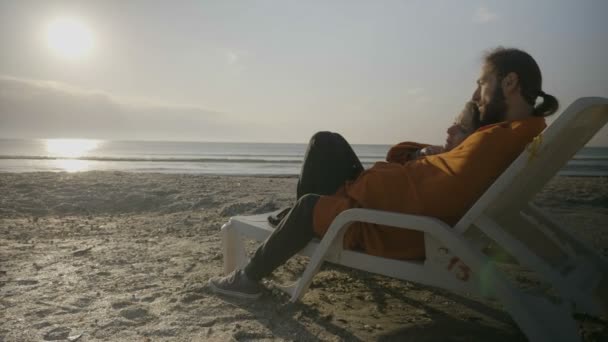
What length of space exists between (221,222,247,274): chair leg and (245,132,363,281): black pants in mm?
486

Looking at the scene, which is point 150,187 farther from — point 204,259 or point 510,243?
point 510,243

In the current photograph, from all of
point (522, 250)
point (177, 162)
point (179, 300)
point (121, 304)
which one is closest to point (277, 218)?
point (179, 300)

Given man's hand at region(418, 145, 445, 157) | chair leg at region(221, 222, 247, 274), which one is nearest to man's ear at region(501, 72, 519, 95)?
man's hand at region(418, 145, 445, 157)

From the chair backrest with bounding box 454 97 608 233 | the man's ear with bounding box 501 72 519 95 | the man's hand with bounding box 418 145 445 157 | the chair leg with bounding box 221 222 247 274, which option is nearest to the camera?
the chair backrest with bounding box 454 97 608 233

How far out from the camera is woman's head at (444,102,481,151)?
8.43ft

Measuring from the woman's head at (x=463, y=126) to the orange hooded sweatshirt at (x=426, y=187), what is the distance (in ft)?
1.23

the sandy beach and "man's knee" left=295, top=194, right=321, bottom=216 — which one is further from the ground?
"man's knee" left=295, top=194, right=321, bottom=216

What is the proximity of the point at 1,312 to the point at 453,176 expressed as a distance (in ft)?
9.62

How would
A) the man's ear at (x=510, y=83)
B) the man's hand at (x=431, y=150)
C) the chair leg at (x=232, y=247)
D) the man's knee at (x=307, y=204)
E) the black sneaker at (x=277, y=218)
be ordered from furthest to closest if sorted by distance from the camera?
1. the chair leg at (x=232, y=247)
2. the black sneaker at (x=277, y=218)
3. the man's hand at (x=431, y=150)
4. the man's knee at (x=307, y=204)
5. the man's ear at (x=510, y=83)

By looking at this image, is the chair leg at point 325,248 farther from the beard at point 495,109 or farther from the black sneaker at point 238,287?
the beard at point 495,109

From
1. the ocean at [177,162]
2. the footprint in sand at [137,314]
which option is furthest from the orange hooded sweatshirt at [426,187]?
the ocean at [177,162]

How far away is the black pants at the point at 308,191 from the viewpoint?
2.58 m

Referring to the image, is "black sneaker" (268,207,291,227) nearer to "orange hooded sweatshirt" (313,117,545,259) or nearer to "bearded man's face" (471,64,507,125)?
"orange hooded sweatshirt" (313,117,545,259)

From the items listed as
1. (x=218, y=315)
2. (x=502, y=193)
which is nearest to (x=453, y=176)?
(x=502, y=193)
